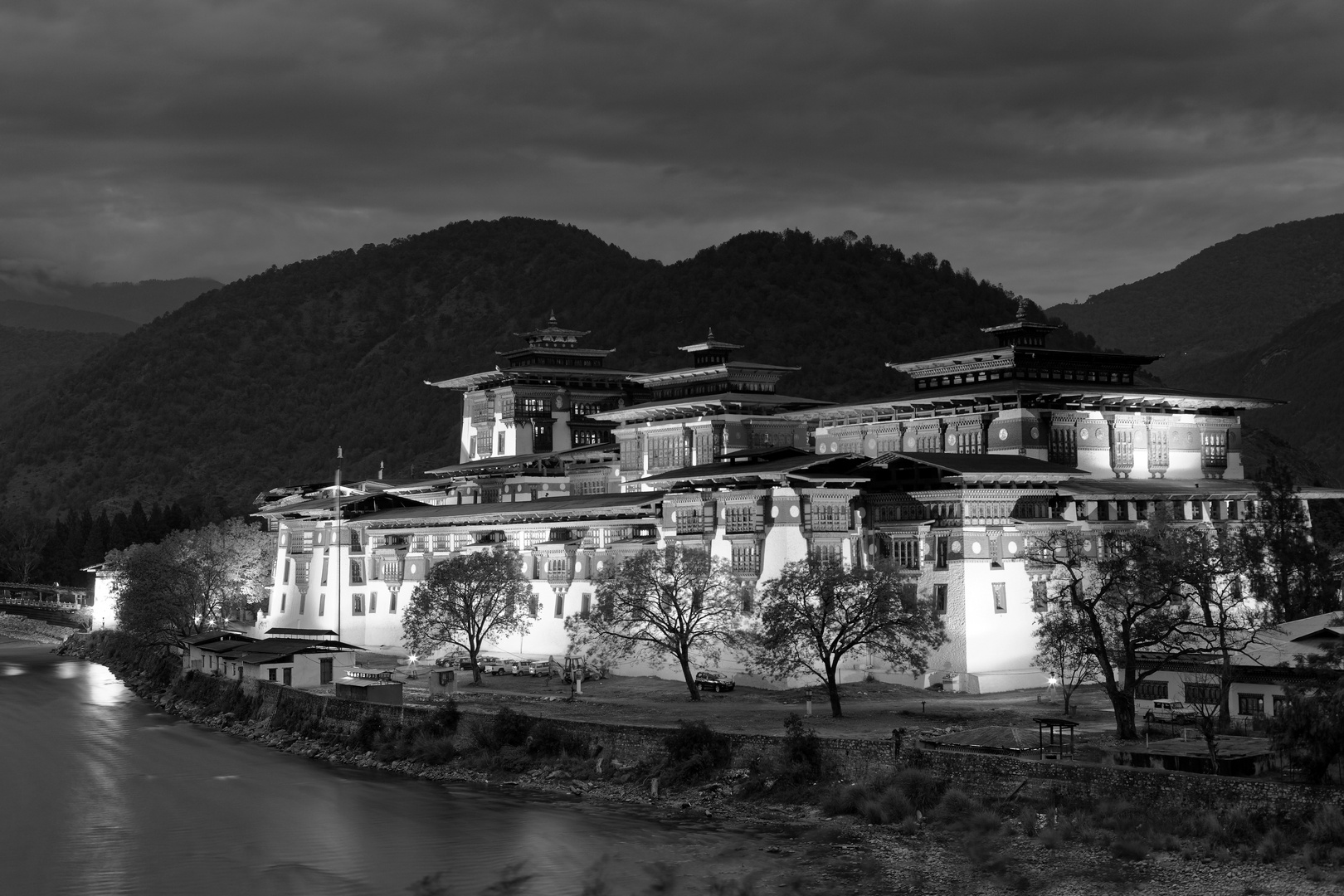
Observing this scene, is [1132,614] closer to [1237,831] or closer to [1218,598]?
[1218,598]

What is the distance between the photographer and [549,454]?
107875mm

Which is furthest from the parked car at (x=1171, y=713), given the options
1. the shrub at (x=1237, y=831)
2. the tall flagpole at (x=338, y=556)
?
the tall flagpole at (x=338, y=556)

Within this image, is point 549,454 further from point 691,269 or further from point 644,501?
point 691,269

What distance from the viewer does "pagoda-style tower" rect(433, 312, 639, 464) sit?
118125mm

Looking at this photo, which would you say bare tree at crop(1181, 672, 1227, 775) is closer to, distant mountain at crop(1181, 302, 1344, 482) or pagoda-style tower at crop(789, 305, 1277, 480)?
pagoda-style tower at crop(789, 305, 1277, 480)

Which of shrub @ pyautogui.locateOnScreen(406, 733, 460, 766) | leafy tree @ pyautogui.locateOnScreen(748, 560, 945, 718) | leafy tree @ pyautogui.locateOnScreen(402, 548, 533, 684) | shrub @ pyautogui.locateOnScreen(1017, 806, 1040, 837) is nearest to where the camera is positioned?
shrub @ pyautogui.locateOnScreen(1017, 806, 1040, 837)

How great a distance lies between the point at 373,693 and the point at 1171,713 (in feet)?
104

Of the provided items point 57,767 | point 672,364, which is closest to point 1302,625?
point 57,767

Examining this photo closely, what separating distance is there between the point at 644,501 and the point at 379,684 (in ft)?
59.6

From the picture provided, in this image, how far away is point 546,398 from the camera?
11919 cm

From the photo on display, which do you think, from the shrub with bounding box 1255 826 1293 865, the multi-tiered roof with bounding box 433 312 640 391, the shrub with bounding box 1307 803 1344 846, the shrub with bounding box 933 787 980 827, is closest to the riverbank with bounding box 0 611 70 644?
the multi-tiered roof with bounding box 433 312 640 391

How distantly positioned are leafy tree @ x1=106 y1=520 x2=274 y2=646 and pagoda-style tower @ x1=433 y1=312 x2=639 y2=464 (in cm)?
1824

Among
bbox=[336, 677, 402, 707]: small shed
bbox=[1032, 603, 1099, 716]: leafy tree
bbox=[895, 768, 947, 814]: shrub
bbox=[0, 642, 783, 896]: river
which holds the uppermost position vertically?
bbox=[1032, 603, 1099, 716]: leafy tree

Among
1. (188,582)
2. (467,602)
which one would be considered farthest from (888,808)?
(188,582)
